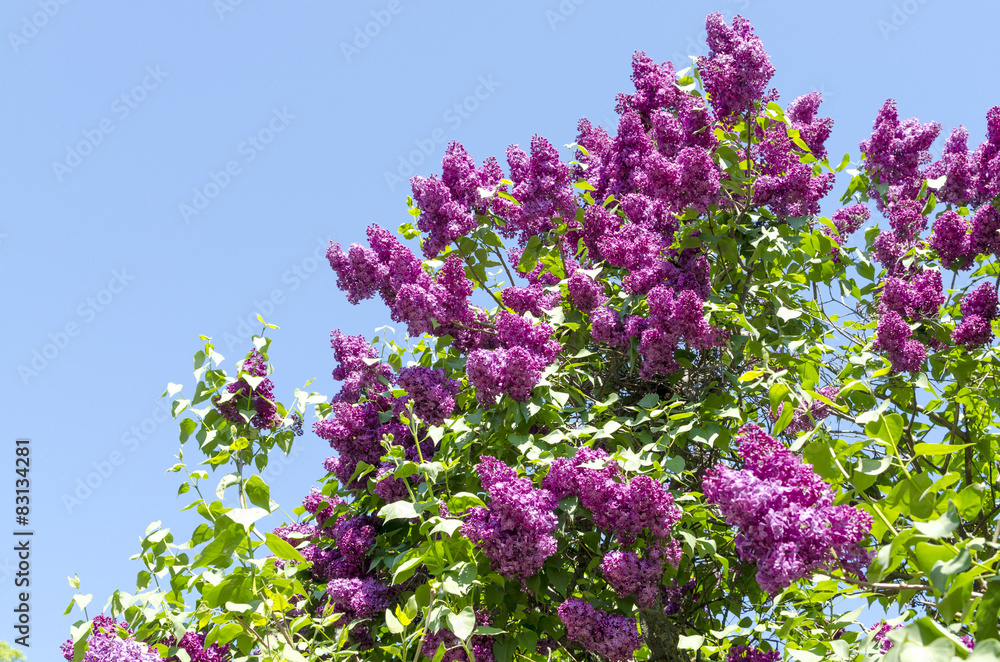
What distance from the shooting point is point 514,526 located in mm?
3629

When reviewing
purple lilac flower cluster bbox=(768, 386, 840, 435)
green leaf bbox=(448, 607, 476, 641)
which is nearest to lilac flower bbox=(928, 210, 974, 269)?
purple lilac flower cluster bbox=(768, 386, 840, 435)

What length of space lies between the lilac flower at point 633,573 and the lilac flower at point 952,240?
2776mm

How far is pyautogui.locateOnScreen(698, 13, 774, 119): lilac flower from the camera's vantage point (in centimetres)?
461

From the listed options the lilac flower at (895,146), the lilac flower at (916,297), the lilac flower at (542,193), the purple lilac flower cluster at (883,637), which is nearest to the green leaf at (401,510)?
the purple lilac flower cluster at (883,637)

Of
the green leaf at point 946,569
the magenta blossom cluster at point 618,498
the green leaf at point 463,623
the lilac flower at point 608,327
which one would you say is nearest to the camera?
the green leaf at point 946,569

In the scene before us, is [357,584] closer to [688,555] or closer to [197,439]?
[197,439]

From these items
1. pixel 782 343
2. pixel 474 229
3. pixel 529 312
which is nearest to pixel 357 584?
pixel 529 312

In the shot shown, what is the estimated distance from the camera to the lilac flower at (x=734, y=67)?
461 centimetres

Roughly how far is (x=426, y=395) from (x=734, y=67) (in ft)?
7.98

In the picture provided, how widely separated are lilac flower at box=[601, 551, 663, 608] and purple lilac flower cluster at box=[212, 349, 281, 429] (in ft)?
7.32

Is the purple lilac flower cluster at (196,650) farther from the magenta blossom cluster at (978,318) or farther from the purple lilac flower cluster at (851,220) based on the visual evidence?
the purple lilac flower cluster at (851,220)

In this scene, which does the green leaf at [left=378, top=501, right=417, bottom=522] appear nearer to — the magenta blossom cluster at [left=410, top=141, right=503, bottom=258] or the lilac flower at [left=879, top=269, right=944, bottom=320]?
the magenta blossom cluster at [left=410, top=141, right=503, bottom=258]

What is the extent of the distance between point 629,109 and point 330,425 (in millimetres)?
2733

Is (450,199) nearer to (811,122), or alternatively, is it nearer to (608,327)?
(608,327)
